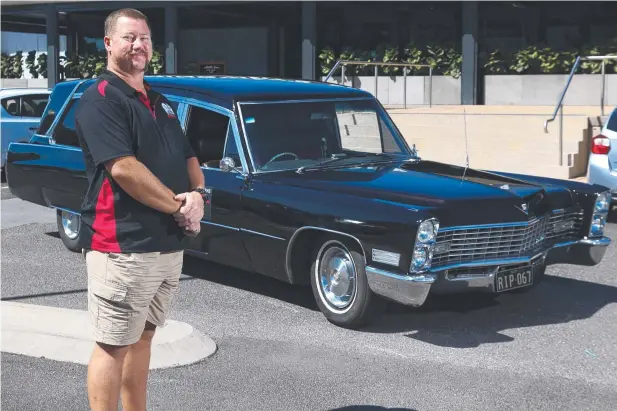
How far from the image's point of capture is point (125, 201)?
397 centimetres

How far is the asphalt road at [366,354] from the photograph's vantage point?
526 centimetres

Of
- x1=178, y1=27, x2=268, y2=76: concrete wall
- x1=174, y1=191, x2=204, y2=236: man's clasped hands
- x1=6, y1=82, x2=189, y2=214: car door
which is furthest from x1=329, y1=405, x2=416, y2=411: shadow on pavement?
x1=178, y1=27, x2=268, y2=76: concrete wall

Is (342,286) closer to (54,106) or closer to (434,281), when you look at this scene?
(434,281)

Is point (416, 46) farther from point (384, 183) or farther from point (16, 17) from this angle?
point (384, 183)

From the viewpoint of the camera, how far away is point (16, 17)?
1369 inches

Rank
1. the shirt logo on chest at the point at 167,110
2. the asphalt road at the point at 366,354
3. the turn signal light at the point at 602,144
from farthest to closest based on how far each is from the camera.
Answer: the turn signal light at the point at 602,144
the asphalt road at the point at 366,354
the shirt logo on chest at the point at 167,110

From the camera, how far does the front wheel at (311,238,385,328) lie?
21.8 ft

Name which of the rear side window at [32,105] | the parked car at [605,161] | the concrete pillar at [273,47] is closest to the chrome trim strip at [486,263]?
the parked car at [605,161]

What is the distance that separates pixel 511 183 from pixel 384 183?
1011 mm

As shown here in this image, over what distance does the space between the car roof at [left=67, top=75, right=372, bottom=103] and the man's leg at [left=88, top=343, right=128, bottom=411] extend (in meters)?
3.99

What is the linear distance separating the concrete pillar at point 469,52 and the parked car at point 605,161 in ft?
38.9

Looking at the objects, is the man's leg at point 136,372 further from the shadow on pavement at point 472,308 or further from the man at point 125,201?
the shadow on pavement at point 472,308

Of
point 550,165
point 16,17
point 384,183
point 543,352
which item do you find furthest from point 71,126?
point 16,17

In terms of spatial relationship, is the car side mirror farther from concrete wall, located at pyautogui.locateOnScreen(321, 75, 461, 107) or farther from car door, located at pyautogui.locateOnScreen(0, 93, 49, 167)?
concrete wall, located at pyautogui.locateOnScreen(321, 75, 461, 107)
